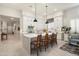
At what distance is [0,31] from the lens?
208 centimetres

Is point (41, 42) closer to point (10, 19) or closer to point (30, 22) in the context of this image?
point (30, 22)

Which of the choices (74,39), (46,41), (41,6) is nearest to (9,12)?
(41,6)

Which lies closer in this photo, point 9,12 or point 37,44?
point 9,12

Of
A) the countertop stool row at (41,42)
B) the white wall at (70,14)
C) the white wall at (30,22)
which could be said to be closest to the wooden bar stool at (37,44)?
the countertop stool row at (41,42)

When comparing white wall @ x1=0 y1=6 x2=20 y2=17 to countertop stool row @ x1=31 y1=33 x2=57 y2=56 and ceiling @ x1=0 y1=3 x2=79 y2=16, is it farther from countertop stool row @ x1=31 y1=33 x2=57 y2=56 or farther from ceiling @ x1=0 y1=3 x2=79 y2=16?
countertop stool row @ x1=31 y1=33 x2=57 y2=56

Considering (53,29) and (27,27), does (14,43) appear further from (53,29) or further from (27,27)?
(53,29)

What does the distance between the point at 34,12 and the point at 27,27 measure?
1.39 feet

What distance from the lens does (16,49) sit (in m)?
2.11

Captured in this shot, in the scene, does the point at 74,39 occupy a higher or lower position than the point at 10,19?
lower

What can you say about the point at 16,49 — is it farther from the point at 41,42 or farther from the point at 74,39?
the point at 74,39

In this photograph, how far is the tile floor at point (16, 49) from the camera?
2.10 m

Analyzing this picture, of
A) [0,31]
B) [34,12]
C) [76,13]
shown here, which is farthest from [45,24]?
[0,31]

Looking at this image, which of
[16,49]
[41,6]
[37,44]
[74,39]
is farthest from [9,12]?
[74,39]

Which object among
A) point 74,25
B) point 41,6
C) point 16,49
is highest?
point 41,6
